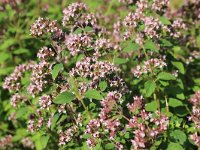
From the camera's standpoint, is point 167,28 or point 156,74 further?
point 167,28

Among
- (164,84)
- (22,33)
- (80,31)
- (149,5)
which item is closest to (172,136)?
(164,84)

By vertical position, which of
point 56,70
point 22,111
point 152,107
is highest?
point 22,111

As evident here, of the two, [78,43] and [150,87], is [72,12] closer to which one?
[78,43]

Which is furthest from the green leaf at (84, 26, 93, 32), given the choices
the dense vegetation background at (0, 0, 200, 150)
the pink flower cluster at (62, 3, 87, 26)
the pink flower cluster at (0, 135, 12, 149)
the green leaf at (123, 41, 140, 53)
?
the pink flower cluster at (0, 135, 12, 149)

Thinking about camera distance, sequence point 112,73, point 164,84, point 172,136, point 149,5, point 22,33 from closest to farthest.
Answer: point 172,136
point 112,73
point 164,84
point 149,5
point 22,33

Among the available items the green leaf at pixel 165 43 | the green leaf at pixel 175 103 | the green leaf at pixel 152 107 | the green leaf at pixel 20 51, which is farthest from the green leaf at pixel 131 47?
the green leaf at pixel 20 51

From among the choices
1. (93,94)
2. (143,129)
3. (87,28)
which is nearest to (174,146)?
(143,129)

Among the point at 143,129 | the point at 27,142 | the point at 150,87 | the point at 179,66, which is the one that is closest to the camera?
the point at 143,129

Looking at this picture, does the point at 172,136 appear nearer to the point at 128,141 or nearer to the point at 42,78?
the point at 128,141
